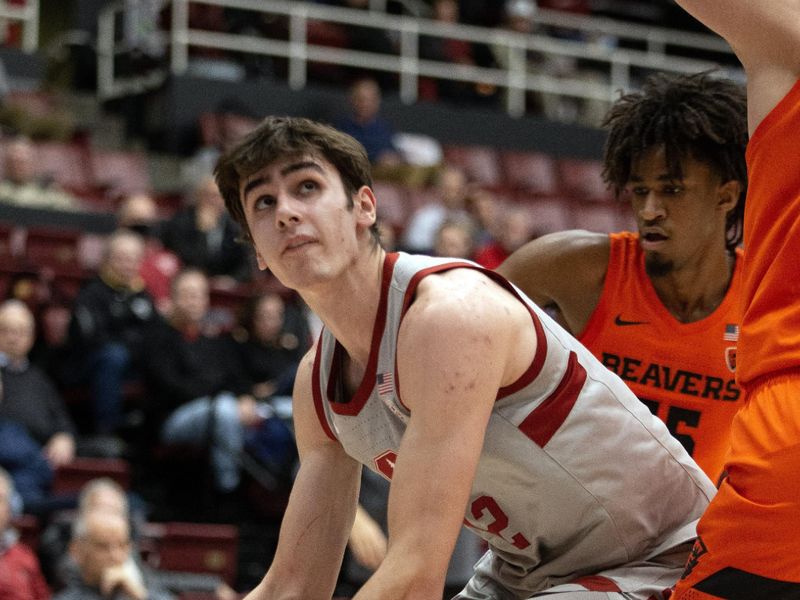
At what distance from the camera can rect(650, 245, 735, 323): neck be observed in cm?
345

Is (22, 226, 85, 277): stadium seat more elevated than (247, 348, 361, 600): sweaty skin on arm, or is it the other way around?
(247, 348, 361, 600): sweaty skin on arm

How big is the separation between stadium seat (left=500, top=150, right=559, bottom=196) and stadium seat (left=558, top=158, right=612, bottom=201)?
0.09 m

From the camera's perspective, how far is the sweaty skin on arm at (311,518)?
9.76 feet

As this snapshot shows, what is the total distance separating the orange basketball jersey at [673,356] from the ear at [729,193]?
255mm

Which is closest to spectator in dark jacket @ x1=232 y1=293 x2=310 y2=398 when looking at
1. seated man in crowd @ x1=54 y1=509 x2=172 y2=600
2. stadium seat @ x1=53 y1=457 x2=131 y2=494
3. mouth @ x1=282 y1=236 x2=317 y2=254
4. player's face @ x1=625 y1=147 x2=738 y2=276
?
stadium seat @ x1=53 y1=457 x2=131 y2=494

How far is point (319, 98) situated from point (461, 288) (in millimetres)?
10116

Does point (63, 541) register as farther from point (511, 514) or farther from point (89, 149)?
point (89, 149)

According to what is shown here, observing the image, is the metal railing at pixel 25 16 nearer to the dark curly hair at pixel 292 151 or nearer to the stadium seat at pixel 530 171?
the stadium seat at pixel 530 171

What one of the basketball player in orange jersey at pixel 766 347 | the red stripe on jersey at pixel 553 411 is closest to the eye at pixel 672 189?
the red stripe on jersey at pixel 553 411

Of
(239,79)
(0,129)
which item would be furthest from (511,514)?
Result: (239,79)

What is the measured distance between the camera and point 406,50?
44.4 ft

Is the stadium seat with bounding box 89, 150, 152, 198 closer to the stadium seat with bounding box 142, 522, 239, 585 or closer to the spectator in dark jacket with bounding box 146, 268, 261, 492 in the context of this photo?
the spectator in dark jacket with bounding box 146, 268, 261, 492

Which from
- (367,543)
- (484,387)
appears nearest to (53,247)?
(367,543)

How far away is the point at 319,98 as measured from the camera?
41.0ft
